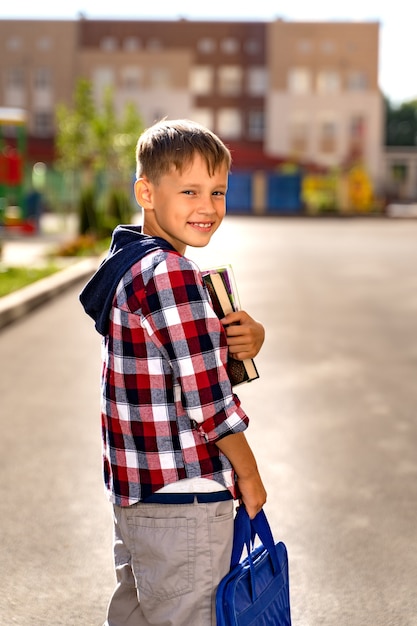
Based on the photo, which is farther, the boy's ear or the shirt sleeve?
the boy's ear

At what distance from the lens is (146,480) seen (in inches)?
97.8

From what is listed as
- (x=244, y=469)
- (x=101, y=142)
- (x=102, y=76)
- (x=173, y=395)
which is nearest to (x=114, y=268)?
(x=173, y=395)

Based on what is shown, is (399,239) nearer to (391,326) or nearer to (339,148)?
(391,326)

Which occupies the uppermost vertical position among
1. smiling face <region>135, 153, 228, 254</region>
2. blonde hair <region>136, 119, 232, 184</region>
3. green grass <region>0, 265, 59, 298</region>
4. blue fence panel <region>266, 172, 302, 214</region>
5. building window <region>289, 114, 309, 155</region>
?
blonde hair <region>136, 119, 232, 184</region>

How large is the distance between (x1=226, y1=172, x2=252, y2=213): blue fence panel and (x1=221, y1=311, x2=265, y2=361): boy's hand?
166 feet

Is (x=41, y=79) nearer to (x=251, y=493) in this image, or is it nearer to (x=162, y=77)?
(x=162, y=77)

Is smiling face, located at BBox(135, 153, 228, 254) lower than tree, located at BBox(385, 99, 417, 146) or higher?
higher

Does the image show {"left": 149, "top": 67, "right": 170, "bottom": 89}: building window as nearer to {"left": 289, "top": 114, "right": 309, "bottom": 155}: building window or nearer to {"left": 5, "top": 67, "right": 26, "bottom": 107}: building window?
{"left": 5, "top": 67, "right": 26, "bottom": 107}: building window

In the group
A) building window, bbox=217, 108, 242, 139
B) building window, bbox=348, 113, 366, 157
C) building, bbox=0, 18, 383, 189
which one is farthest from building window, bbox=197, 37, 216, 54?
building window, bbox=348, 113, 366, 157

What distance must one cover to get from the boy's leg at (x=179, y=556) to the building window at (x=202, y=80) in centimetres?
7975

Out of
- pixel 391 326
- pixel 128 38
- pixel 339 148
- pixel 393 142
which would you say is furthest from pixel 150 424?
pixel 393 142

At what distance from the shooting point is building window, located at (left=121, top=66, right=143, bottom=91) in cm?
7519

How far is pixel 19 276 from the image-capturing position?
49.5 ft

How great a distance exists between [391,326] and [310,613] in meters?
7.87
